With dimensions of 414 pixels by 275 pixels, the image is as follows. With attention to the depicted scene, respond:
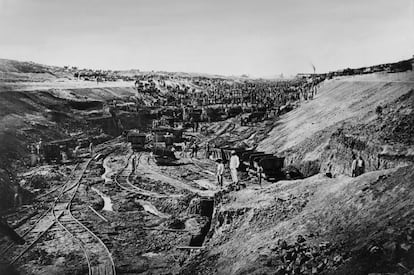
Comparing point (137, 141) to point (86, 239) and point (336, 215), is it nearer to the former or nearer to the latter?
point (86, 239)

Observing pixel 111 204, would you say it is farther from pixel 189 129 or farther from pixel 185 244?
pixel 189 129

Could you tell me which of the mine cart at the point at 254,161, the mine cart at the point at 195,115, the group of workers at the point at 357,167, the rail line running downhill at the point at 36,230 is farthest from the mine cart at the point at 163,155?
the mine cart at the point at 195,115

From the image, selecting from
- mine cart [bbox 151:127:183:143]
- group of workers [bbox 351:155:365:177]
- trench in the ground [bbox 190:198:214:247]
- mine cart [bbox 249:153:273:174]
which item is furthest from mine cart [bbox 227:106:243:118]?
group of workers [bbox 351:155:365:177]

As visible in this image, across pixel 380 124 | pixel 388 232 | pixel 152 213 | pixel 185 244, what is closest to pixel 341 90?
pixel 380 124

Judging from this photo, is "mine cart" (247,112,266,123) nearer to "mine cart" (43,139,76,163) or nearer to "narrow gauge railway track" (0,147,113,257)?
"mine cart" (43,139,76,163)

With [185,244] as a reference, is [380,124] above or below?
above
